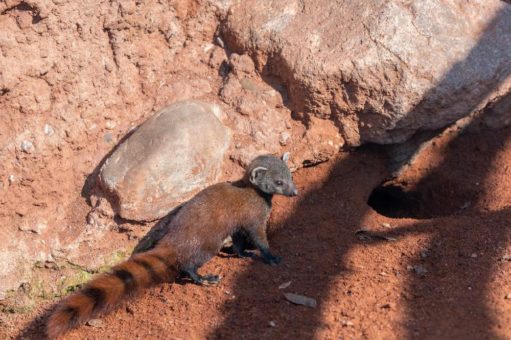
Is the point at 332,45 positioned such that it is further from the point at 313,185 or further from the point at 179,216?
the point at 179,216

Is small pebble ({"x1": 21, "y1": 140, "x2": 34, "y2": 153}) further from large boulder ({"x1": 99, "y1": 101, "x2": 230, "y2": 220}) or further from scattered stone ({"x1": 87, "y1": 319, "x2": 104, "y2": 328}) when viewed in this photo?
scattered stone ({"x1": 87, "y1": 319, "x2": 104, "y2": 328})

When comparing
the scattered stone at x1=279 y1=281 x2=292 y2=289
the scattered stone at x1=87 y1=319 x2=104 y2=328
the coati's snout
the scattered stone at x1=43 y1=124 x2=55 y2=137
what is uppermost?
the scattered stone at x1=43 y1=124 x2=55 y2=137

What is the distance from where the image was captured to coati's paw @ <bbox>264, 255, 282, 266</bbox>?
569 centimetres

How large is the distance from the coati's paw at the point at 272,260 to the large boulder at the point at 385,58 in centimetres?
153

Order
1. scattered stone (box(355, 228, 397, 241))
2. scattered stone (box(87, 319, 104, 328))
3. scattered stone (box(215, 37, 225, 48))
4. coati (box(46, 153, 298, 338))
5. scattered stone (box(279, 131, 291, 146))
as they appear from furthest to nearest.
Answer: scattered stone (box(215, 37, 225, 48)), scattered stone (box(279, 131, 291, 146)), scattered stone (box(355, 228, 397, 241)), scattered stone (box(87, 319, 104, 328)), coati (box(46, 153, 298, 338))

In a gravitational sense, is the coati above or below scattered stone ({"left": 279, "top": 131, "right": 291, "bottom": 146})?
below

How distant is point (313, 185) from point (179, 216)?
1.53 metres

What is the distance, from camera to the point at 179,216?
578 cm

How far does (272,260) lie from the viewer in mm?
5715

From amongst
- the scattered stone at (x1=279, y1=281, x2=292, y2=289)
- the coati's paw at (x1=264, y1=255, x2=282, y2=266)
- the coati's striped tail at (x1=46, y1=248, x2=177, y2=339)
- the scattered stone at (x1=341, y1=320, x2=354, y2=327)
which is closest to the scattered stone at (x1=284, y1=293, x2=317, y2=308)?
the scattered stone at (x1=279, y1=281, x2=292, y2=289)

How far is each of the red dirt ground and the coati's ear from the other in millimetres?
573

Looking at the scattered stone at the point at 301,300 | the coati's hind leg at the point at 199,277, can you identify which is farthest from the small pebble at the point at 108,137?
the scattered stone at the point at 301,300

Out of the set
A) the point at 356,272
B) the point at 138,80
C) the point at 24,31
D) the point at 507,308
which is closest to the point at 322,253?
the point at 356,272

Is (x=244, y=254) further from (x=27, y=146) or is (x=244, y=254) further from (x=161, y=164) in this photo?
(x=27, y=146)
